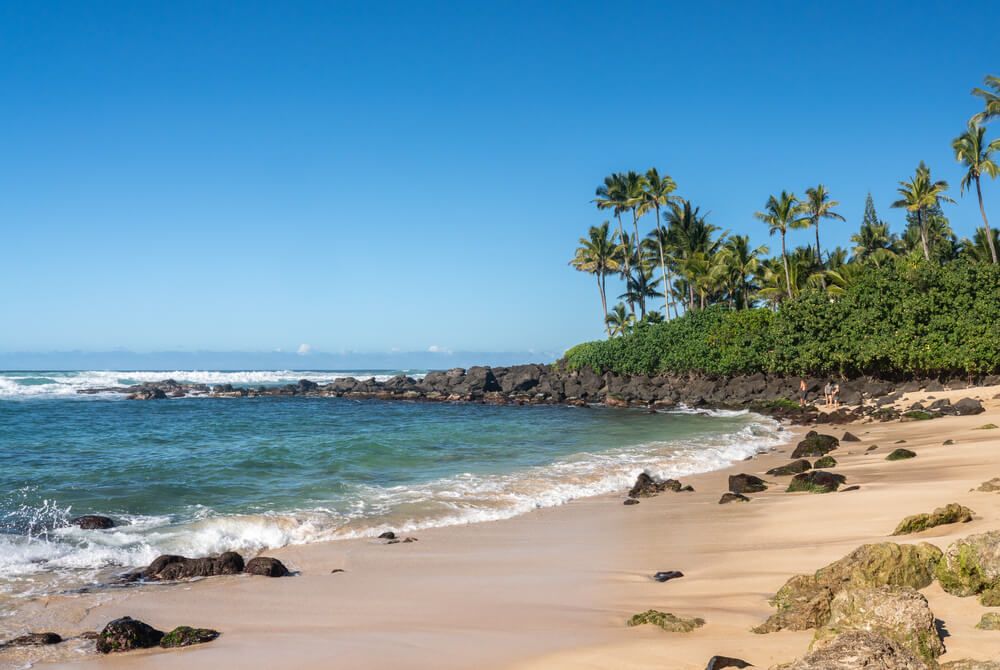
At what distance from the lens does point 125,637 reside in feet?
20.2

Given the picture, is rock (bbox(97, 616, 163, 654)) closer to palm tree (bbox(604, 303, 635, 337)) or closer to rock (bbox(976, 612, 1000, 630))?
rock (bbox(976, 612, 1000, 630))

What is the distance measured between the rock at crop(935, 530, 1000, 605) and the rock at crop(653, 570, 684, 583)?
2.72 meters

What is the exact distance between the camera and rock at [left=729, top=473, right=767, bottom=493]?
13.3 meters

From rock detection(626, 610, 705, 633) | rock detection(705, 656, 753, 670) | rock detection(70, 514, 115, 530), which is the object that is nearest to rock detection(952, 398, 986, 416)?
rock detection(626, 610, 705, 633)

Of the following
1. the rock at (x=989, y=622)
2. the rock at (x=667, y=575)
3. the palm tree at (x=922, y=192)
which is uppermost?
the palm tree at (x=922, y=192)

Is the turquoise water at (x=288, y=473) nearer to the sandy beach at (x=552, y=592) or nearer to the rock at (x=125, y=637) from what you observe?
the sandy beach at (x=552, y=592)

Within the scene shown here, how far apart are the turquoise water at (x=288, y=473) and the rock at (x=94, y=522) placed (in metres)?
0.20

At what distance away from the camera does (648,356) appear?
5025 cm

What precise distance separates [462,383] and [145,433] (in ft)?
98.3

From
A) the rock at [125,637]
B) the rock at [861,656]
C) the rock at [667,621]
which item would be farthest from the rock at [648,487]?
the rock at [861,656]

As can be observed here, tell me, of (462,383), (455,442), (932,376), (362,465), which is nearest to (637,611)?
(362,465)

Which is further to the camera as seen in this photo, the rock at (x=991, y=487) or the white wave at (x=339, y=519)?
the rock at (x=991, y=487)

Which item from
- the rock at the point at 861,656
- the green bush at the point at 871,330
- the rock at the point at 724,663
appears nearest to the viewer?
the rock at the point at 861,656

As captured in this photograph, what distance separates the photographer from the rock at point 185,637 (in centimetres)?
620
